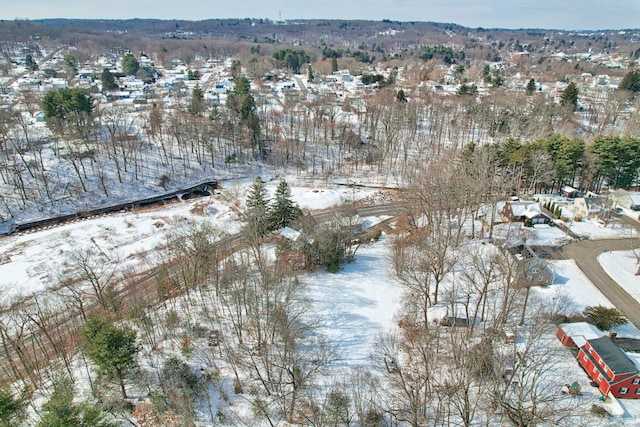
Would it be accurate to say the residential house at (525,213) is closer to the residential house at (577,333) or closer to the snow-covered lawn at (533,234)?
the snow-covered lawn at (533,234)

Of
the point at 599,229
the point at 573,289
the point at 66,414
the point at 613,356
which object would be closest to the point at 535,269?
the point at 573,289

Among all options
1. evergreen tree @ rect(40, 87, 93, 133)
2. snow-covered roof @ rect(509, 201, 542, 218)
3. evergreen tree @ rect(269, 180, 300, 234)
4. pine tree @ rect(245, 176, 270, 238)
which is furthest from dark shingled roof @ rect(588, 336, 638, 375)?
evergreen tree @ rect(40, 87, 93, 133)

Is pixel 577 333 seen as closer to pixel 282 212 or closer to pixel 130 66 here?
pixel 282 212

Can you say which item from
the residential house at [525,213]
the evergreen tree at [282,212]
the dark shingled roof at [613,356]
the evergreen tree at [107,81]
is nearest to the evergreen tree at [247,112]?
the evergreen tree at [282,212]

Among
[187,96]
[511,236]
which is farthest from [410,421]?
[187,96]

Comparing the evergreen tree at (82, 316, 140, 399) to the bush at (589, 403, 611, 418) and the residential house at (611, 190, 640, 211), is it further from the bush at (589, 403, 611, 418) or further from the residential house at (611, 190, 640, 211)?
the residential house at (611, 190, 640, 211)

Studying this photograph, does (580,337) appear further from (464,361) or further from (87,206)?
(87,206)

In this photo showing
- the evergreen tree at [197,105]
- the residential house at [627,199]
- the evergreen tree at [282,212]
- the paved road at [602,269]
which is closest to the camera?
the paved road at [602,269]
